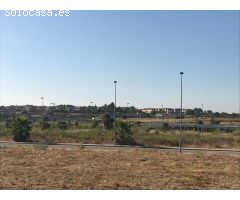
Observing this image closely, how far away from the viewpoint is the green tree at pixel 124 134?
44438 mm

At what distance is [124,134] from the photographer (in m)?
44.8

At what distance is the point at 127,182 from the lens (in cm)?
1412

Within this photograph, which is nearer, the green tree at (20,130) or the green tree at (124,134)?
the green tree at (124,134)

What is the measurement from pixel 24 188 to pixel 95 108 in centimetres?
14321

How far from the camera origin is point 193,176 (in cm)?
1662

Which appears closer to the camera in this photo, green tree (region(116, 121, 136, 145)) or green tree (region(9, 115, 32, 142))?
green tree (region(116, 121, 136, 145))

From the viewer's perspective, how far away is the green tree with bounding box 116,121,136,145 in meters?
44.4
